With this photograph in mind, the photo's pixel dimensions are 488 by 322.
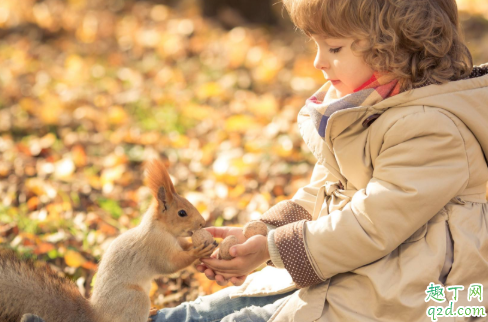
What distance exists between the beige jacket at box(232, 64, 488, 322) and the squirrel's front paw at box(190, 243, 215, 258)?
0.24m

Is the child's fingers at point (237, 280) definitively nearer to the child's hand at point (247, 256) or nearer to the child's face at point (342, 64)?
the child's hand at point (247, 256)

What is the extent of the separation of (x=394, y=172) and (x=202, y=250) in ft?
2.01

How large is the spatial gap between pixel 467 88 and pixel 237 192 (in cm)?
171

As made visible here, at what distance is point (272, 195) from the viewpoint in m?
2.95

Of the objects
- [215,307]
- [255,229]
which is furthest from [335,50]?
[215,307]

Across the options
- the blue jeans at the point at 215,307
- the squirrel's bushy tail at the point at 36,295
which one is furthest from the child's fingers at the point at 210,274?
the squirrel's bushy tail at the point at 36,295

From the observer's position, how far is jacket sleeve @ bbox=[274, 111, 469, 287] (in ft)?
4.47

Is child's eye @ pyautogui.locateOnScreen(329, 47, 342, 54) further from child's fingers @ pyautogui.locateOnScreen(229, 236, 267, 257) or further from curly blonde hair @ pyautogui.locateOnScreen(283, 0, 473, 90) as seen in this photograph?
child's fingers @ pyautogui.locateOnScreen(229, 236, 267, 257)

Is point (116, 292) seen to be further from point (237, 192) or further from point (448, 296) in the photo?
point (237, 192)

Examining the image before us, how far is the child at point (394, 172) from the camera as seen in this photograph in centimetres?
137

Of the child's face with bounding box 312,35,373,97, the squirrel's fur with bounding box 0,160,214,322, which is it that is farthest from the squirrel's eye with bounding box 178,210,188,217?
the child's face with bounding box 312,35,373,97

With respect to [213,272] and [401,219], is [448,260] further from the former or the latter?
[213,272]

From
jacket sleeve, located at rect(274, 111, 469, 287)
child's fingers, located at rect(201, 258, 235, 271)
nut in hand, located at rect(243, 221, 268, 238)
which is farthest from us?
nut in hand, located at rect(243, 221, 268, 238)

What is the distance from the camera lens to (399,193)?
1.36 m
